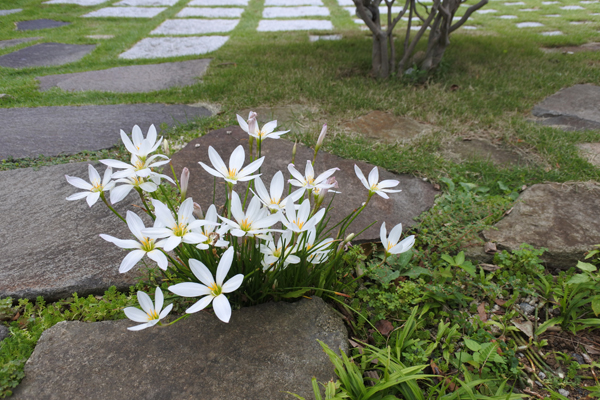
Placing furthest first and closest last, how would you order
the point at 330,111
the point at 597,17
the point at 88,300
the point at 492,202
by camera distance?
the point at 597,17 → the point at 330,111 → the point at 492,202 → the point at 88,300

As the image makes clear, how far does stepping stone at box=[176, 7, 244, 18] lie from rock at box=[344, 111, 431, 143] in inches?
230

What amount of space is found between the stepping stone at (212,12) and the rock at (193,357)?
25.4 ft

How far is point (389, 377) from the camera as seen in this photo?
115 centimetres

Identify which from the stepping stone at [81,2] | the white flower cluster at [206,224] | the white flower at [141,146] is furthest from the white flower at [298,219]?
the stepping stone at [81,2]

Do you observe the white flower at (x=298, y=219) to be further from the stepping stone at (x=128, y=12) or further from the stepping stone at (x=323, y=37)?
the stepping stone at (x=128, y=12)

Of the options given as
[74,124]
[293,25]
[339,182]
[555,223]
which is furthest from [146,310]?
[293,25]

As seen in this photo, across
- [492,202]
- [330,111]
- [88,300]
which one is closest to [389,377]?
[88,300]

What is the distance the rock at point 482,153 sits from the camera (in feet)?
8.71

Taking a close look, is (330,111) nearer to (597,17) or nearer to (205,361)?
(205,361)

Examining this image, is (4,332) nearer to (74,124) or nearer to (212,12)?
(74,124)

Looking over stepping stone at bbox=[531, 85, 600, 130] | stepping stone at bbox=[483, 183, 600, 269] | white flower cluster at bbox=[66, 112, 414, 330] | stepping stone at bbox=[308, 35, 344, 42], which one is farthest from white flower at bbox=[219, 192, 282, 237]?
stepping stone at bbox=[308, 35, 344, 42]

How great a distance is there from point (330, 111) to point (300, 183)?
7.41 feet

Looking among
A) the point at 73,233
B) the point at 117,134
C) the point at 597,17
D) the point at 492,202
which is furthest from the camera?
the point at 597,17

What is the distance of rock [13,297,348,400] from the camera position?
1155mm
